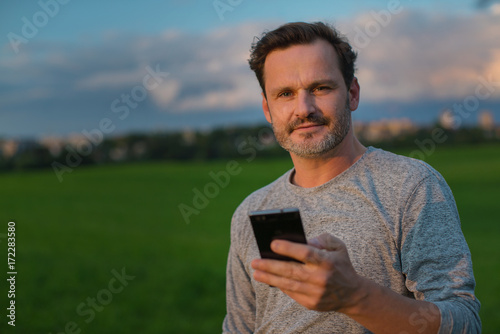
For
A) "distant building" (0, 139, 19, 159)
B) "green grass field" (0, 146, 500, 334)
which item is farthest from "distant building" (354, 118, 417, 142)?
"distant building" (0, 139, 19, 159)

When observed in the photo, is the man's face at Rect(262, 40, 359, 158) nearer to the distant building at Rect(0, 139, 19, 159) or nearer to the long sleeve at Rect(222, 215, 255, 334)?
the long sleeve at Rect(222, 215, 255, 334)

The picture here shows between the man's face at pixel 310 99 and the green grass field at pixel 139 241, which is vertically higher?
the man's face at pixel 310 99

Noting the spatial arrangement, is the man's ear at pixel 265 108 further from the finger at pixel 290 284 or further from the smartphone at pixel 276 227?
the finger at pixel 290 284

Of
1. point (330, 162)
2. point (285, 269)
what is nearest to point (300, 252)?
point (285, 269)

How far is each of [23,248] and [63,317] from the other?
6129 millimetres

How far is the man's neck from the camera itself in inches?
90.7

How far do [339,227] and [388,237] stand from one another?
21cm

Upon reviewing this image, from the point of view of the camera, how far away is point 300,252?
4.61 ft

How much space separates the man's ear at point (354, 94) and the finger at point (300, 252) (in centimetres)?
119

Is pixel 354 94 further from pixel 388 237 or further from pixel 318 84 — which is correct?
pixel 388 237

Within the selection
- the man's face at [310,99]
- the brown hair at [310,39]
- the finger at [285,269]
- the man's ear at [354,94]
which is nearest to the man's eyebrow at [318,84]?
the man's face at [310,99]

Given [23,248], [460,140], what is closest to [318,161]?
[23,248]

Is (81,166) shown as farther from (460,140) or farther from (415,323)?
(415,323)

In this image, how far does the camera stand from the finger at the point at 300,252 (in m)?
1.41
